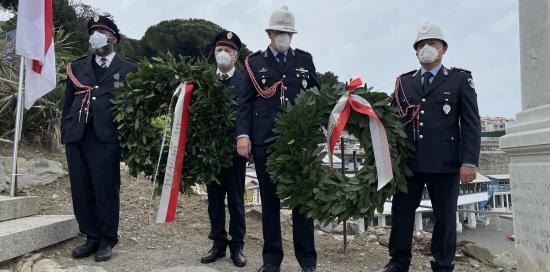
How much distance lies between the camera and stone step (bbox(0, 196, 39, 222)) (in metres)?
4.38

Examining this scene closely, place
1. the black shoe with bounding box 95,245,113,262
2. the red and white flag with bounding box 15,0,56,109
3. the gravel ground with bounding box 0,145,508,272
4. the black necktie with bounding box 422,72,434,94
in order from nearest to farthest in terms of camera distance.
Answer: the black necktie with bounding box 422,72,434,94
the black shoe with bounding box 95,245,113,262
the gravel ground with bounding box 0,145,508,272
the red and white flag with bounding box 15,0,56,109

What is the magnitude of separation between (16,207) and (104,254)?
1148 mm

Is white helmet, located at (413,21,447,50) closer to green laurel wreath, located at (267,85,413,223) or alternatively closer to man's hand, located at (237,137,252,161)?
green laurel wreath, located at (267,85,413,223)

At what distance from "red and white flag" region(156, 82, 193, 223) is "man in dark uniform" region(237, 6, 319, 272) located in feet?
1.72

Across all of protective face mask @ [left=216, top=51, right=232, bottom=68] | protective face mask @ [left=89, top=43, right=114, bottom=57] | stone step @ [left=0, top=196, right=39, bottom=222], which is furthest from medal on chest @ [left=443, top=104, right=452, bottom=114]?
stone step @ [left=0, top=196, right=39, bottom=222]

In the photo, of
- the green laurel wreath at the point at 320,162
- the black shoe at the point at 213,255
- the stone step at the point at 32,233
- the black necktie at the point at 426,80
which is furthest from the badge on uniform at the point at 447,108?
the stone step at the point at 32,233

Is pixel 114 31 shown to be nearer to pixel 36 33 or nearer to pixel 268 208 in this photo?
pixel 36 33

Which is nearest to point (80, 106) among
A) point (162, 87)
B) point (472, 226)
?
point (162, 87)

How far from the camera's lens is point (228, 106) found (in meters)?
4.12

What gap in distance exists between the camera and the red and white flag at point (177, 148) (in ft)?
13.3

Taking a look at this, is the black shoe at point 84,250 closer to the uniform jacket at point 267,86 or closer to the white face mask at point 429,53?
the uniform jacket at point 267,86

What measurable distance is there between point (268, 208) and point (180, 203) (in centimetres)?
345

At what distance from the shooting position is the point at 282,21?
387 cm

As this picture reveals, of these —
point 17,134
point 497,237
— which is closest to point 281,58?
point 17,134
